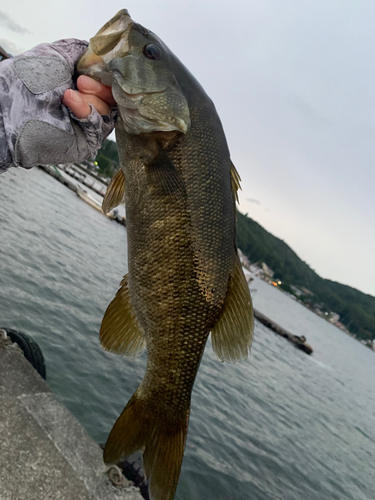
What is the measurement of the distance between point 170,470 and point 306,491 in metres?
8.67

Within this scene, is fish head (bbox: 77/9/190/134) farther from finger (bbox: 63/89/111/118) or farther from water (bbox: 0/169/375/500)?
water (bbox: 0/169/375/500)

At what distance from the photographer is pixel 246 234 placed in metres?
172

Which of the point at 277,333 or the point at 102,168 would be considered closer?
the point at 277,333

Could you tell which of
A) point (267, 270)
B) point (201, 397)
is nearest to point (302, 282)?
point (267, 270)

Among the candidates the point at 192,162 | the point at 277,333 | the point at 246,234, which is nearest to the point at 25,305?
the point at 192,162

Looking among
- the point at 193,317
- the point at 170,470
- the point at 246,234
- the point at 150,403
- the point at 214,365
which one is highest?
the point at 246,234

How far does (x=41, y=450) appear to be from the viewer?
299 cm

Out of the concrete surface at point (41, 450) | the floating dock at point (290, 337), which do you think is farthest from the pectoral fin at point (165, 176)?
the floating dock at point (290, 337)

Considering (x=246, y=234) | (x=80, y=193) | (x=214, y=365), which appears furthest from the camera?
(x=246, y=234)

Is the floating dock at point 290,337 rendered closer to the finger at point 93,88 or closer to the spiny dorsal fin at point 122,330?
the spiny dorsal fin at point 122,330

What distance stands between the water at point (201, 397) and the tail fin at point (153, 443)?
4190 millimetres

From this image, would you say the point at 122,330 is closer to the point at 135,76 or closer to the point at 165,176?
the point at 165,176

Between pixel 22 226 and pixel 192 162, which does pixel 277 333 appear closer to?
pixel 22 226

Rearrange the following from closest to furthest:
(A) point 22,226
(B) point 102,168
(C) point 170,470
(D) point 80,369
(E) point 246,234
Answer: (C) point 170,470
(D) point 80,369
(A) point 22,226
(B) point 102,168
(E) point 246,234
